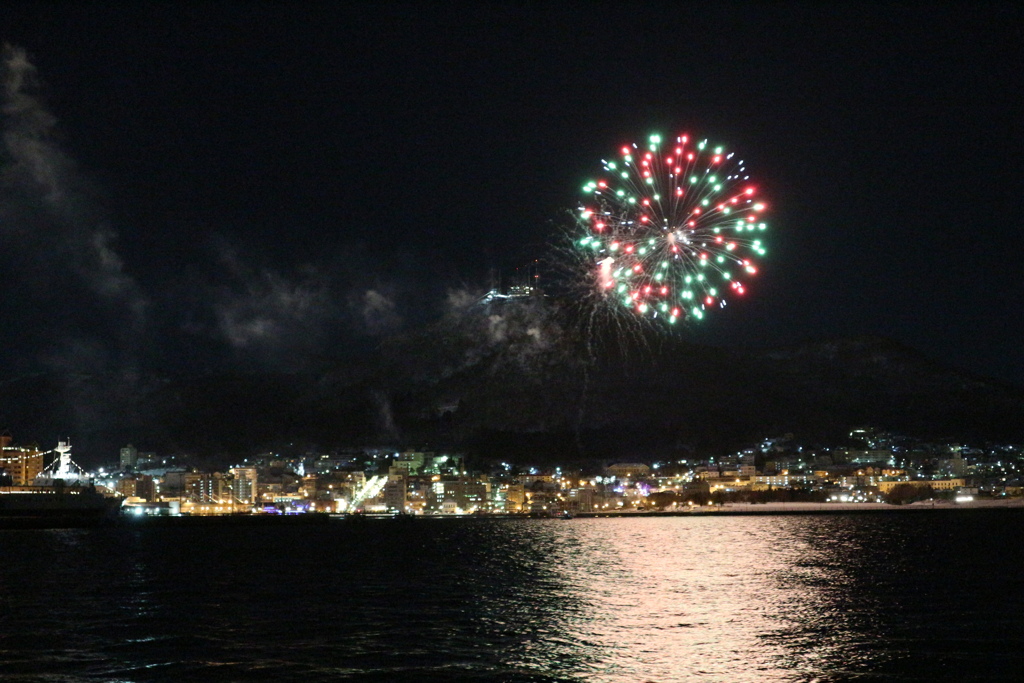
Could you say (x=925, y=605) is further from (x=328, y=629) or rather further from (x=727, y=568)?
(x=328, y=629)

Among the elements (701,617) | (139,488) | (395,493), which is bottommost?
(701,617)

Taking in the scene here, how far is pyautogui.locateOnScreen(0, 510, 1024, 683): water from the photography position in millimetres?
25047

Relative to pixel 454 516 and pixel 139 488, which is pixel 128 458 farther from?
pixel 454 516

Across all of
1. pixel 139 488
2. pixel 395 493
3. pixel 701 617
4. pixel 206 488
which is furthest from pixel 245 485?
pixel 701 617

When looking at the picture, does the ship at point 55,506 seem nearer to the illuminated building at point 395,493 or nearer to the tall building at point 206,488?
the tall building at point 206,488

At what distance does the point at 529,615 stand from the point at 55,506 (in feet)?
368

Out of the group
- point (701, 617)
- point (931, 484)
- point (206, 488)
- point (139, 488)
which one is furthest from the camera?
point (206, 488)

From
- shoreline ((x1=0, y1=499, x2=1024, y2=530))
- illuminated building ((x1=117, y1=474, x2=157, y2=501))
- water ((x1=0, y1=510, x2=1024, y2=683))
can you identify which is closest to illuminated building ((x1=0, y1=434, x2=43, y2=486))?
illuminated building ((x1=117, y1=474, x2=157, y2=501))

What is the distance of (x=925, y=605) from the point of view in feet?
117

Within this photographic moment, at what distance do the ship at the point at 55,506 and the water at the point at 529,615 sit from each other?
67746 mm

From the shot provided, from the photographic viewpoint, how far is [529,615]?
112 ft

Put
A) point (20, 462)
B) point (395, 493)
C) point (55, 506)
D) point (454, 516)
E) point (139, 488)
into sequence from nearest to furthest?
point (55, 506) → point (454, 516) → point (395, 493) → point (20, 462) → point (139, 488)

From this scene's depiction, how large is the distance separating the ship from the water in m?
67.7

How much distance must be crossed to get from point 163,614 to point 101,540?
59985mm
